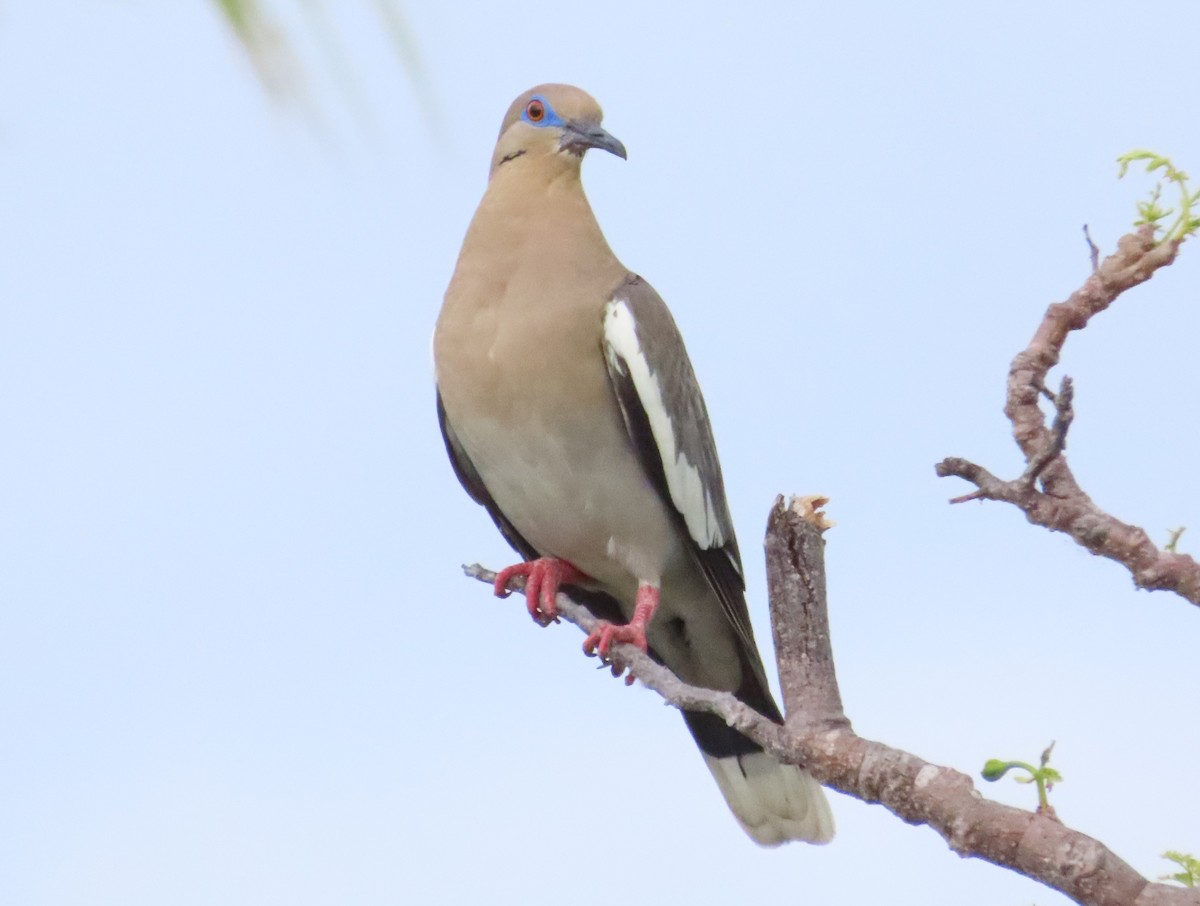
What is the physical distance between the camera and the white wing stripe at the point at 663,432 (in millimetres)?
3869

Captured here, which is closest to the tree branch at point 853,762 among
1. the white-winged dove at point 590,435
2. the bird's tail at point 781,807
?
the white-winged dove at point 590,435

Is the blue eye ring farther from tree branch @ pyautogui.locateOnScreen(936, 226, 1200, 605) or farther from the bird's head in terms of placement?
tree branch @ pyautogui.locateOnScreen(936, 226, 1200, 605)

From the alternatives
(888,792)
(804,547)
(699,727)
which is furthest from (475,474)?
→ (888,792)

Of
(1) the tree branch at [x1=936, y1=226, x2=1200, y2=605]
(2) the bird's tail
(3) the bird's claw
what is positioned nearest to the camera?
(1) the tree branch at [x1=936, y1=226, x2=1200, y2=605]

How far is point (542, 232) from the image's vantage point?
13.3ft

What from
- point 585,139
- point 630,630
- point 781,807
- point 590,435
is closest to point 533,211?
point 585,139

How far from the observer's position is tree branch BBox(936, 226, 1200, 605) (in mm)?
1812

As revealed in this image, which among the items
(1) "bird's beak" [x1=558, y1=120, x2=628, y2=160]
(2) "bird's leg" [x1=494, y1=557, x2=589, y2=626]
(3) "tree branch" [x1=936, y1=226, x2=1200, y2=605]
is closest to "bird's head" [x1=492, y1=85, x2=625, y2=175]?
(1) "bird's beak" [x1=558, y1=120, x2=628, y2=160]

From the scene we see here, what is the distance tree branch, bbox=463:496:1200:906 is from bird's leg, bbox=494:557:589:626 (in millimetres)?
1408

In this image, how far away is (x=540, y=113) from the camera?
Answer: 4270mm

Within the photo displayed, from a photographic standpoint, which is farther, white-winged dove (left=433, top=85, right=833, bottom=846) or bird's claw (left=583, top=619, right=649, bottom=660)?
white-winged dove (left=433, top=85, right=833, bottom=846)

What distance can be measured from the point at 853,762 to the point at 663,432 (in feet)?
6.60

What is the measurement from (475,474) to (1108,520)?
2.55 meters

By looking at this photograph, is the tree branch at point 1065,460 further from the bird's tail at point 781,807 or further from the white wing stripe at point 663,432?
the bird's tail at point 781,807
